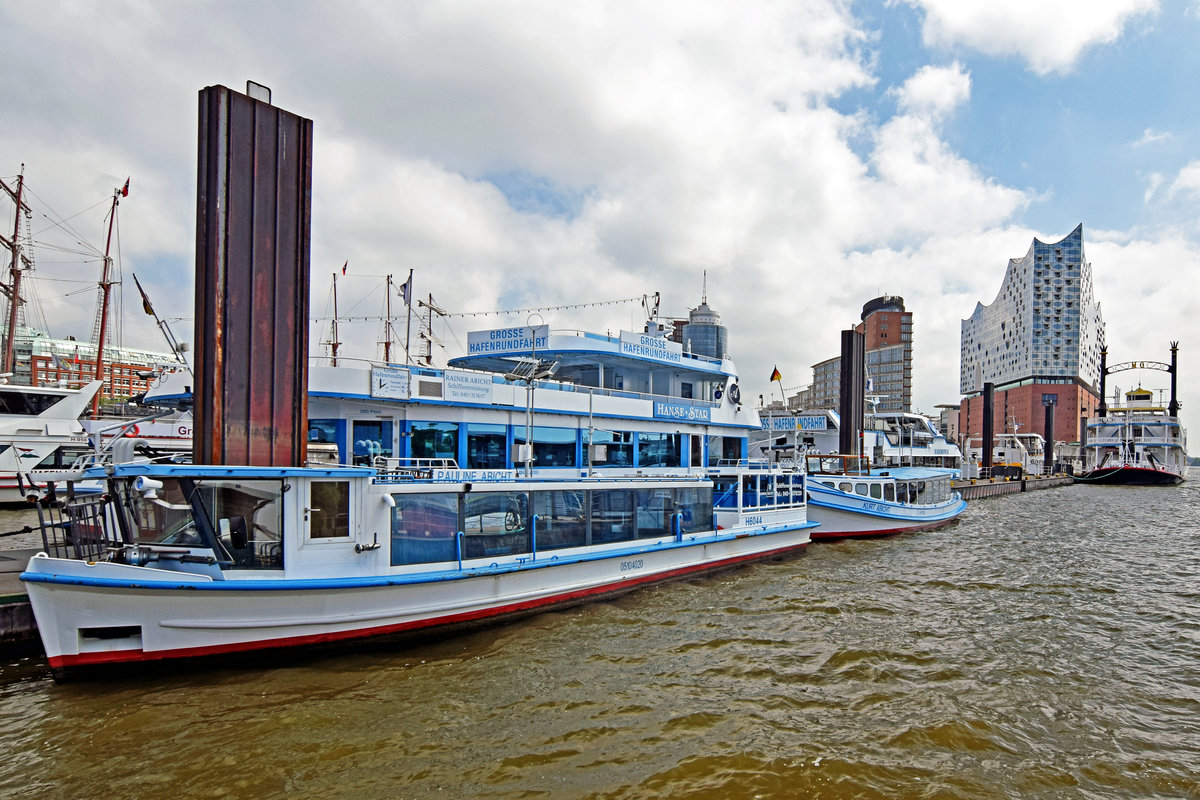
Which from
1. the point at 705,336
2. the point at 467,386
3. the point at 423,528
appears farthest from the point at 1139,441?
the point at 423,528

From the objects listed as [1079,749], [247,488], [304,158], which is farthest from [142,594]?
[1079,749]

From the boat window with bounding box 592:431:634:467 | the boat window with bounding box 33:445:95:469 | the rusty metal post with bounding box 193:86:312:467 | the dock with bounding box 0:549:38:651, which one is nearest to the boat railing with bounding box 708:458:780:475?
the boat window with bounding box 592:431:634:467

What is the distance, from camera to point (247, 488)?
9.48m

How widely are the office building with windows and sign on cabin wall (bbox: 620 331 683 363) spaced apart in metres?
115

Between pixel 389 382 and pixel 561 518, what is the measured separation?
22.1ft

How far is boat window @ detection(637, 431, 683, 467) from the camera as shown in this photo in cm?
2272

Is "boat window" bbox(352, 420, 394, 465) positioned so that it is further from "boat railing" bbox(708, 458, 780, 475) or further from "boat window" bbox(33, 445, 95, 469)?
"boat window" bbox(33, 445, 95, 469)

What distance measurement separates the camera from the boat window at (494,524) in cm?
A: 1166

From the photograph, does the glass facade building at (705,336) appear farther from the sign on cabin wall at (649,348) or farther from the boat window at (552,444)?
the boat window at (552,444)

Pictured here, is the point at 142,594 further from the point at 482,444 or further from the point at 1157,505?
the point at 1157,505

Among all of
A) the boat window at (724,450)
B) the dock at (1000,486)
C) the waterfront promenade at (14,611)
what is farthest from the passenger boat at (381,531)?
the dock at (1000,486)

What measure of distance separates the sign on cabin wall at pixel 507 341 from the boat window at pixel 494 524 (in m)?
10.3

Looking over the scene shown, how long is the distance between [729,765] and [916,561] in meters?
15.2

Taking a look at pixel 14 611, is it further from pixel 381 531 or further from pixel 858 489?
pixel 858 489
